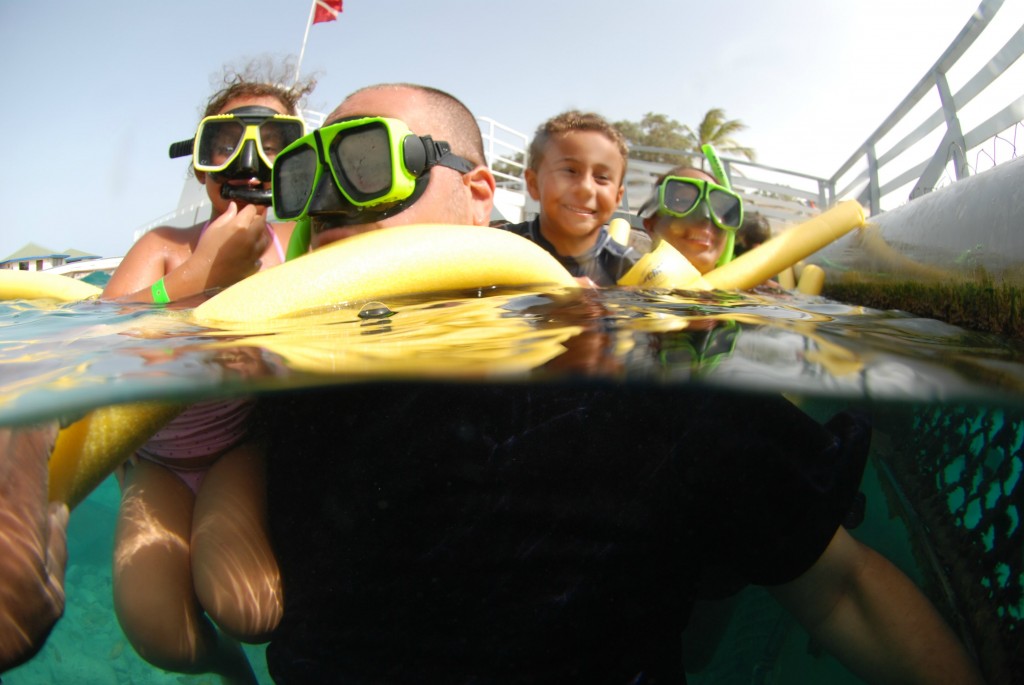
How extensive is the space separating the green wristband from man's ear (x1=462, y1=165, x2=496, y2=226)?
1759 millimetres

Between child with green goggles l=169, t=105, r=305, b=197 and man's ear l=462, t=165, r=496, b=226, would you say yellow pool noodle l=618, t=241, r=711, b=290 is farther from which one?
child with green goggles l=169, t=105, r=305, b=197

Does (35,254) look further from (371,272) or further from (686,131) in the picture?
(686,131)

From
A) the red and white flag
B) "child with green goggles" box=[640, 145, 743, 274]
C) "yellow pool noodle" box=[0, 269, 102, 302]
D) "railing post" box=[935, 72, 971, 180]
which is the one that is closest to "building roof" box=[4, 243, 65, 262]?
the red and white flag

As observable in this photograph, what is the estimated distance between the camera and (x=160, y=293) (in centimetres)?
334

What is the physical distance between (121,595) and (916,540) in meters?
2.90

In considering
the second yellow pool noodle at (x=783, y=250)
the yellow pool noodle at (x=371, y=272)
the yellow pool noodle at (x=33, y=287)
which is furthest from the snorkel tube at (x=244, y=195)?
the second yellow pool noodle at (x=783, y=250)

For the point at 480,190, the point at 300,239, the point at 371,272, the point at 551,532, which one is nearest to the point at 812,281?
the point at 480,190

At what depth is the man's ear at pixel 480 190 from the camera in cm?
300

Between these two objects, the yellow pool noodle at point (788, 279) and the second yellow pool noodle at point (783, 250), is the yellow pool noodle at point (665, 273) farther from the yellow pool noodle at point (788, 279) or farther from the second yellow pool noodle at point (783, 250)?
the yellow pool noodle at point (788, 279)

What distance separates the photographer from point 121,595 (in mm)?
1688

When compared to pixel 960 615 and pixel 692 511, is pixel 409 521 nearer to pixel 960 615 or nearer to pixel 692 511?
pixel 692 511

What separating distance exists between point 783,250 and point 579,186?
5.24 ft

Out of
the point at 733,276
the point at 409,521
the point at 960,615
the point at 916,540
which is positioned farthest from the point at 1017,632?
the point at 733,276

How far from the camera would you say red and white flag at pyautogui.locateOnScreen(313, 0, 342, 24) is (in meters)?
11.8
